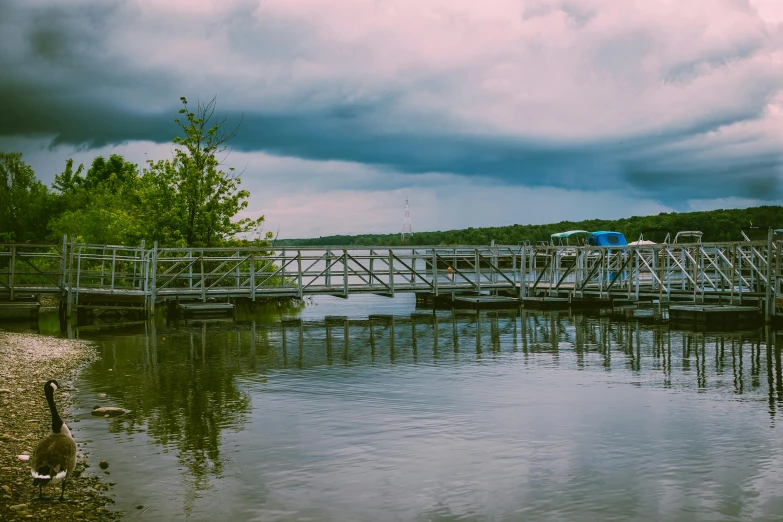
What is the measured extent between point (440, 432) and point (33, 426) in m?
5.24

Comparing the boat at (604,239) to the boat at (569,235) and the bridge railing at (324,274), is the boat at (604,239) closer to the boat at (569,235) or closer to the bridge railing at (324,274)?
the boat at (569,235)

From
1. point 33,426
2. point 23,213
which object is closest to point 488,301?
point 33,426

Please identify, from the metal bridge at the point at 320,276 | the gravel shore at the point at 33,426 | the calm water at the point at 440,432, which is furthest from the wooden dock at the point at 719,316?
the gravel shore at the point at 33,426

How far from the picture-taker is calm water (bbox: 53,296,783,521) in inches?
307

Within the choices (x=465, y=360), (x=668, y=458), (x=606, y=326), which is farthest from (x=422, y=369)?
(x=606, y=326)

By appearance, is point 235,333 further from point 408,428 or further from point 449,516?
point 449,516

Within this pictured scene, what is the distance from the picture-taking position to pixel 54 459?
747cm

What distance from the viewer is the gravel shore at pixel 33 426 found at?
7.28m

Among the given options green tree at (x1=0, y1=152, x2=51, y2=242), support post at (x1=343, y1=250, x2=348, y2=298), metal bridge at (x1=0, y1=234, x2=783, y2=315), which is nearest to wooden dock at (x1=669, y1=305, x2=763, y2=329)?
metal bridge at (x1=0, y1=234, x2=783, y2=315)

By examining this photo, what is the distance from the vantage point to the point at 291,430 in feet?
35.4

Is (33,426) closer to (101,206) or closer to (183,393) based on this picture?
(183,393)

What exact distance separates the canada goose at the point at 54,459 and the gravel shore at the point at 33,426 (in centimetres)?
22

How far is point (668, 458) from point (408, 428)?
10.9ft

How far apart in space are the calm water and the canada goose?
0.59 m
